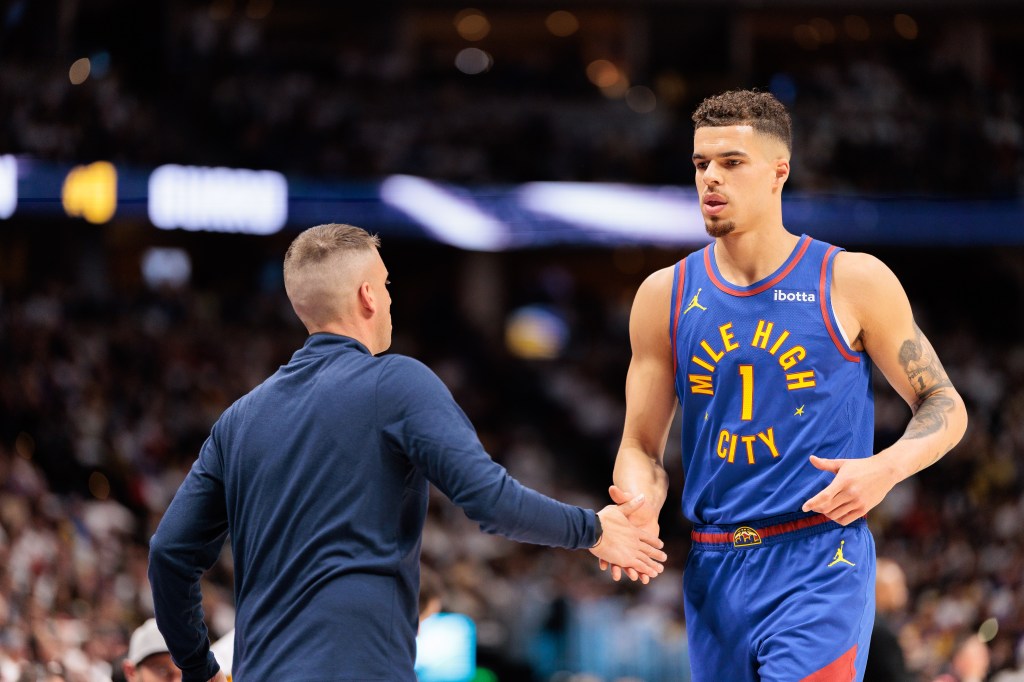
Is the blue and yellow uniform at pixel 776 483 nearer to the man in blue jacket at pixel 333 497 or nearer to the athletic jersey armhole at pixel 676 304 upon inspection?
the athletic jersey armhole at pixel 676 304

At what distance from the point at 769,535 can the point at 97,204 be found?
14.7 m

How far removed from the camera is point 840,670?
4.38m

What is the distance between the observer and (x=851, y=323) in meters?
4.52

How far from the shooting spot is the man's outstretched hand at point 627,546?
4.46 metres

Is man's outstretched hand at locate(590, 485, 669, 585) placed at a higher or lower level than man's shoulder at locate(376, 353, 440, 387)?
lower

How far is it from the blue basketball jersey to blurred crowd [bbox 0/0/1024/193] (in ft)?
47.3

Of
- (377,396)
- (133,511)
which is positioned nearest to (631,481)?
(377,396)

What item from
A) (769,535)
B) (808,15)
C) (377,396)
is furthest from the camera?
(808,15)

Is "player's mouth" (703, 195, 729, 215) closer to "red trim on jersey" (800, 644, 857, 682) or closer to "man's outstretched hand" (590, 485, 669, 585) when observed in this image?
"man's outstretched hand" (590, 485, 669, 585)

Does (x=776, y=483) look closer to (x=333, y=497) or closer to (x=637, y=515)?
(x=637, y=515)

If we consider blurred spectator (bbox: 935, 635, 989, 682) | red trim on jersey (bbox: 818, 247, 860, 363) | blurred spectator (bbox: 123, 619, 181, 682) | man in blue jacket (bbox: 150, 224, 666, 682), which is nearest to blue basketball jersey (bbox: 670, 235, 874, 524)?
red trim on jersey (bbox: 818, 247, 860, 363)

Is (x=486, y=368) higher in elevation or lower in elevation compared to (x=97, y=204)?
lower

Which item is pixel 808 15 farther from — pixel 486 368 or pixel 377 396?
pixel 377 396

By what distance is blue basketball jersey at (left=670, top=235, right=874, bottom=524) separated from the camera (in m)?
4.46
